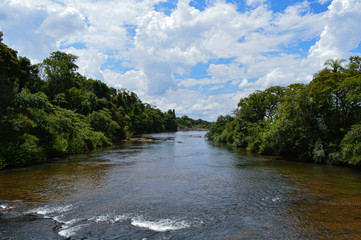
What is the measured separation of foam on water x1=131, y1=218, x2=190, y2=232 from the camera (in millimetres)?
9312

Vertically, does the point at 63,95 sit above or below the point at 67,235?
above

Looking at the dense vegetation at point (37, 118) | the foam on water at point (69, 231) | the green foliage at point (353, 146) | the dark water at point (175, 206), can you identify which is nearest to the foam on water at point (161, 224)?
the dark water at point (175, 206)

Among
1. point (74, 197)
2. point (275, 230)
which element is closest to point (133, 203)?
point (74, 197)

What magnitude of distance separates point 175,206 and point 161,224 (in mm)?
2323

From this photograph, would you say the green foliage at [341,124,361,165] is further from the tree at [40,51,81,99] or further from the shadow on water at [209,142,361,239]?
the tree at [40,51,81,99]

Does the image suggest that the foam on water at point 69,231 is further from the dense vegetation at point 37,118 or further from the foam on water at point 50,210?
the dense vegetation at point 37,118

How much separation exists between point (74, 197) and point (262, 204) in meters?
10.4

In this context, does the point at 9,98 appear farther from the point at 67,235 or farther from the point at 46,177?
the point at 67,235

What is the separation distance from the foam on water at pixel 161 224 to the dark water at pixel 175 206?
0.13 ft

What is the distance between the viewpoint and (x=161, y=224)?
9695 millimetres

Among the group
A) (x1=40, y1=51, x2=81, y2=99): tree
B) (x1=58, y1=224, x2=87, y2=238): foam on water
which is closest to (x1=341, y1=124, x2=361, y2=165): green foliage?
(x1=58, y1=224, x2=87, y2=238): foam on water

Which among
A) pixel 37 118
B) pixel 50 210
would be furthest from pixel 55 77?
pixel 50 210

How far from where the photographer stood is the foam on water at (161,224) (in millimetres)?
9312

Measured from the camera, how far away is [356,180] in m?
18.4
